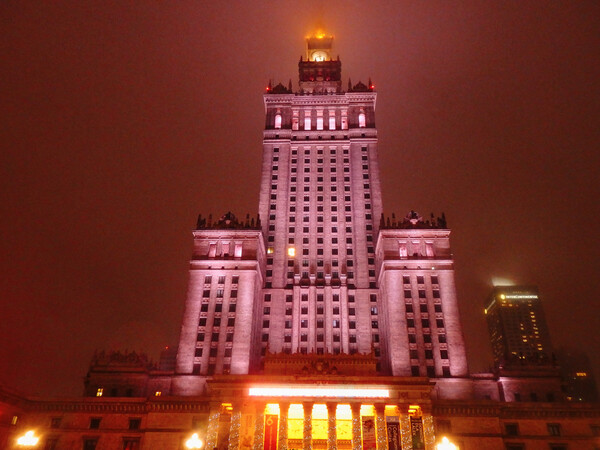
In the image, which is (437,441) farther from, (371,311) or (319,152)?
(319,152)

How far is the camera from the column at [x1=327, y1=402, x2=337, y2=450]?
6041 centimetres

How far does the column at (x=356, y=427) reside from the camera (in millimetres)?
60125

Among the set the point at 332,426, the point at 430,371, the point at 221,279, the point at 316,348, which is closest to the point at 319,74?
the point at 221,279

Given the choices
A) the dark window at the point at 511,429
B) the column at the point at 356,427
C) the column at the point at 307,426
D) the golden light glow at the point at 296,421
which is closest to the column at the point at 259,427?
the column at the point at 307,426

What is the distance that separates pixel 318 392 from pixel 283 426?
20.0 ft

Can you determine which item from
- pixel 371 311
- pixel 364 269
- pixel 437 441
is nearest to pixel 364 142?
pixel 364 269

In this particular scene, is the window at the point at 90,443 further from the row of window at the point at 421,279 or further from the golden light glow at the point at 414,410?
the row of window at the point at 421,279

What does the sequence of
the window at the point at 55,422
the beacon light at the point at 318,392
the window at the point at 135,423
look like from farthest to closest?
the window at the point at 135,423, the window at the point at 55,422, the beacon light at the point at 318,392

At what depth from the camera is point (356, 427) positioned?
201 ft

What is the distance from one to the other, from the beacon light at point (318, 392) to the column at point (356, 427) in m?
1.34

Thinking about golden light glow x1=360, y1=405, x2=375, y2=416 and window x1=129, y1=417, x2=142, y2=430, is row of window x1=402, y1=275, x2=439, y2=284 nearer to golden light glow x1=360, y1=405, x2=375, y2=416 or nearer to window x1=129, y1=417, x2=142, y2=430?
golden light glow x1=360, y1=405, x2=375, y2=416

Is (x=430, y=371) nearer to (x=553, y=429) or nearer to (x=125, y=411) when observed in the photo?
(x=553, y=429)

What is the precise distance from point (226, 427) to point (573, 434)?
45.4m

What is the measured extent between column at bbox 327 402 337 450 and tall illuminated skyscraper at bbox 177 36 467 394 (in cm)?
1892
